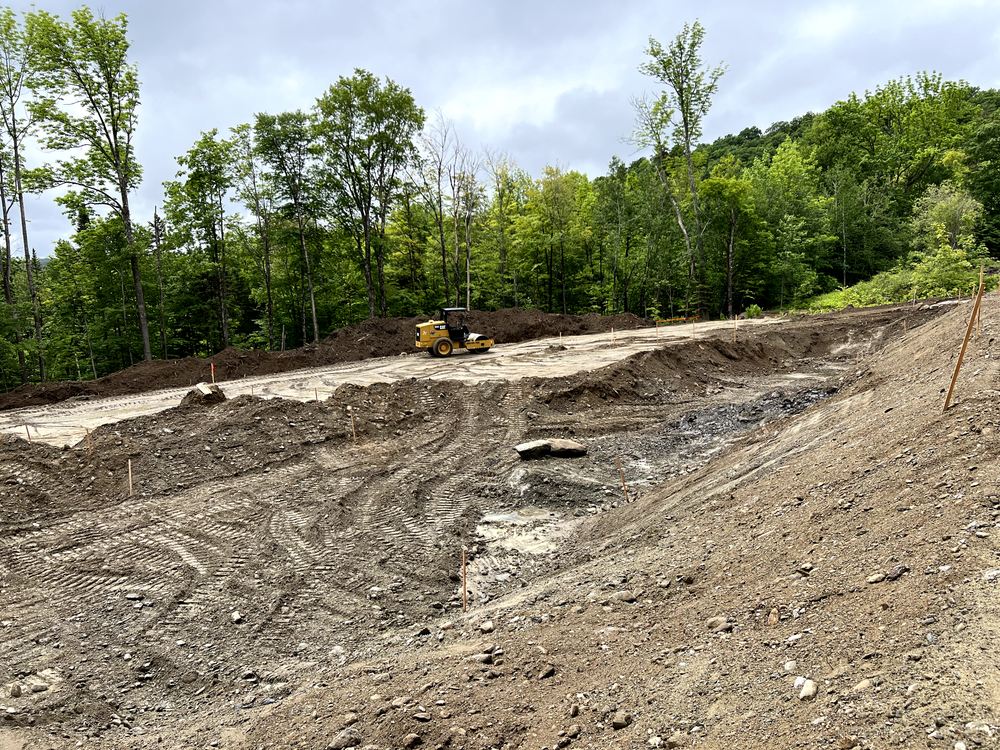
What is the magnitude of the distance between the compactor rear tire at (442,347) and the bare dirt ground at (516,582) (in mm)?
10459

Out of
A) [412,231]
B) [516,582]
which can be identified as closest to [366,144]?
[412,231]

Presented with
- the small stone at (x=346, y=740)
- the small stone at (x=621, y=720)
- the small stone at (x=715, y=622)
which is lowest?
the small stone at (x=346, y=740)

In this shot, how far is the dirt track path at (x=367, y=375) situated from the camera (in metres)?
14.8

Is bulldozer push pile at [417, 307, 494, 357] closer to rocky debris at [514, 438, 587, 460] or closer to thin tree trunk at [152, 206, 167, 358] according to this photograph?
rocky debris at [514, 438, 587, 460]

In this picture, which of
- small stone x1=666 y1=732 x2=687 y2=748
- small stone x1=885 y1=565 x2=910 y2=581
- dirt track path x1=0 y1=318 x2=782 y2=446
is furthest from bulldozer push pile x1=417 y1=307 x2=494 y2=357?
small stone x1=666 y1=732 x2=687 y2=748

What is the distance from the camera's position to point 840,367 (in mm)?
18141

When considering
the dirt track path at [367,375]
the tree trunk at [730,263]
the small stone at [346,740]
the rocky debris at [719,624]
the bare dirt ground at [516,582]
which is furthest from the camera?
the tree trunk at [730,263]

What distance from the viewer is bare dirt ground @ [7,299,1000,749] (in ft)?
9.73

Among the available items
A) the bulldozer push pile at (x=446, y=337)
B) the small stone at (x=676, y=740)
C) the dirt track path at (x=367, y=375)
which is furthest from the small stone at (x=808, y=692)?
the bulldozer push pile at (x=446, y=337)

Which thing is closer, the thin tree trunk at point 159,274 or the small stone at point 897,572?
the small stone at point 897,572

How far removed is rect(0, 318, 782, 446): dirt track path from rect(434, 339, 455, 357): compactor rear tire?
0.39 meters

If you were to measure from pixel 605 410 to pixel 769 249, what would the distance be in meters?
27.8

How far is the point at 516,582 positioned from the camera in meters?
6.74

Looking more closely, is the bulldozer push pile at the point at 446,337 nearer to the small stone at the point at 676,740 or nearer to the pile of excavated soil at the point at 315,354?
the pile of excavated soil at the point at 315,354
